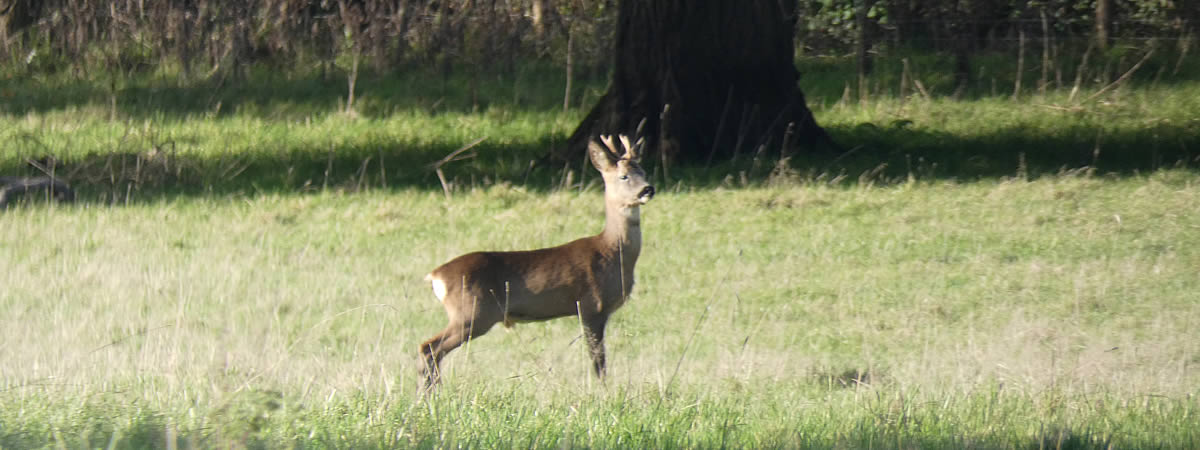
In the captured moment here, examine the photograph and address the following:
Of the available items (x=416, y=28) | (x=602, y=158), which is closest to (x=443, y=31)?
(x=416, y=28)

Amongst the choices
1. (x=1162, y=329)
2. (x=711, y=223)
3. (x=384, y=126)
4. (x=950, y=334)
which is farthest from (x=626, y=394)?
(x=384, y=126)

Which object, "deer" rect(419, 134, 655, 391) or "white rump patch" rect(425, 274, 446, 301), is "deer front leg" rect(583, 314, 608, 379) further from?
"white rump patch" rect(425, 274, 446, 301)

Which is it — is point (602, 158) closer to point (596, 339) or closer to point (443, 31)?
→ point (596, 339)

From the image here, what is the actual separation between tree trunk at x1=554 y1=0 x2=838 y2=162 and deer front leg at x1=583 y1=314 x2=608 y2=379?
21.5 ft

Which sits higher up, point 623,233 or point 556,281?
point 623,233

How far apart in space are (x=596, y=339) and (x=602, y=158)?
2.82 ft

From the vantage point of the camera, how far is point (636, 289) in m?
8.81

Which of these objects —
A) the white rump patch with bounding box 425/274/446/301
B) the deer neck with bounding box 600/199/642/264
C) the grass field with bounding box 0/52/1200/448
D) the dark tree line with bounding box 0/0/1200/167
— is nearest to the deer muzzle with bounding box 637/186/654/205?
the deer neck with bounding box 600/199/642/264

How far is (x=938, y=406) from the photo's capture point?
18.1 ft

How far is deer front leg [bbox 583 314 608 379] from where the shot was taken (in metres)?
6.34

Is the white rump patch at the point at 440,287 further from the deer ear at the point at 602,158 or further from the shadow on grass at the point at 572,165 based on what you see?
the shadow on grass at the point at 572,165

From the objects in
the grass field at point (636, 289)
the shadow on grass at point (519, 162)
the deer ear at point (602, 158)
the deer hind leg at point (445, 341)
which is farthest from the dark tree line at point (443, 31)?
the deer hind leg at point (445, 341)

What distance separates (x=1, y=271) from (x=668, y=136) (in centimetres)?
612

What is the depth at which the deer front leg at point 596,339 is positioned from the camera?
6340 mm
